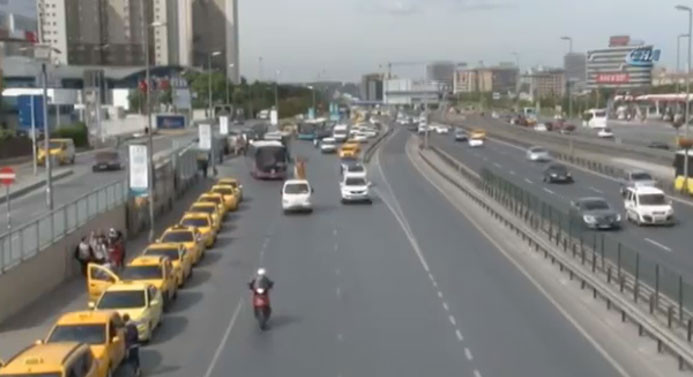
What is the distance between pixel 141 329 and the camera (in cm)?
2045

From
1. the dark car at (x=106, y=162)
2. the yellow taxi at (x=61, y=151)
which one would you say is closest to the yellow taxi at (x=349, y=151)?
the dark car at (x=106, y=162)

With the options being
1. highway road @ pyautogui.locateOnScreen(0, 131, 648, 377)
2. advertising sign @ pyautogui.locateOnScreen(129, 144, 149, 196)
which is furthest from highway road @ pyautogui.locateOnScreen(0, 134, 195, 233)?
highway road @ pyautogui.locateOnScreen(0, 131, 648, 377)

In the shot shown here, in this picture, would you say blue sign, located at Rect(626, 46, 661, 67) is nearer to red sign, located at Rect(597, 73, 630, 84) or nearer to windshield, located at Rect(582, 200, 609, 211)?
red sign, located at Rect(597, 73, 630, 84)

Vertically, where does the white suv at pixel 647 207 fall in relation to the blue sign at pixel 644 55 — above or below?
below

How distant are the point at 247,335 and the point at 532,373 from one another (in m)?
6.30

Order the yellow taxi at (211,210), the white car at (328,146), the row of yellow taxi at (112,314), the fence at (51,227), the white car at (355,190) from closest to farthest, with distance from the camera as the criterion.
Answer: the row of yellow taxi at (112,314) < the fence at (51,227) < the yellow taxi at (211,210) < the white car at (355,190) < the white car at (328,146)

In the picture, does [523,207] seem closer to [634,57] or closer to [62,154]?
[62,154]

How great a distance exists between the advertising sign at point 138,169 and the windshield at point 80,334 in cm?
1907

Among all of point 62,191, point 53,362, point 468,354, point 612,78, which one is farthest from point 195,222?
point 612,78

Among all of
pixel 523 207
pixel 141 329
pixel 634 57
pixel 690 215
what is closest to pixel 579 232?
pixel 523 207

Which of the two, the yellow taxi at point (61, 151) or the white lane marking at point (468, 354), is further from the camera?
the yellow taxi at point (61, 151)

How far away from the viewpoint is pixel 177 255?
27922 millimetres

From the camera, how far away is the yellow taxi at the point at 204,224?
34.8 meters

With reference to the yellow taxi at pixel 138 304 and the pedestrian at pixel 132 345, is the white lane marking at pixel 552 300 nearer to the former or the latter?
the pedestrian at pixel 132 345
